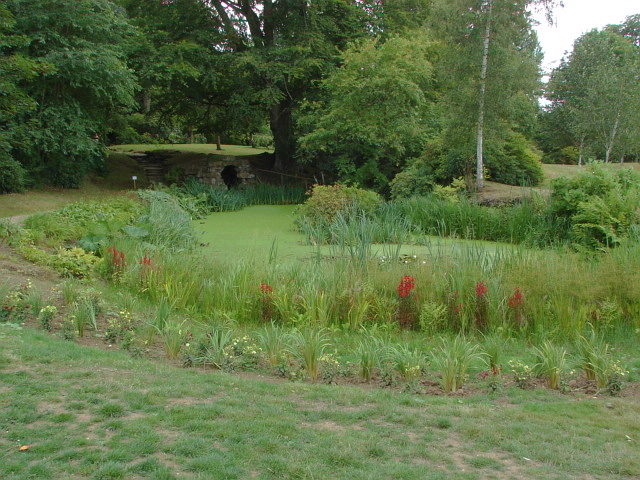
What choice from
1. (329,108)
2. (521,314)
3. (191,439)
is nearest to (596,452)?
(191,439)

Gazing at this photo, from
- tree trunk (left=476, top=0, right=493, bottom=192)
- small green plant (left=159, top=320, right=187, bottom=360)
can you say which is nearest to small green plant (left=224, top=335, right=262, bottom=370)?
small green plant (left=159, top=320, right=187, bottom=360)

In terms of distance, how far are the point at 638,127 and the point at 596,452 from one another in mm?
22211

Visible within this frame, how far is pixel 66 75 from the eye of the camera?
51.9 ft

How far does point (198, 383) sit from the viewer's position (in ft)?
14.2

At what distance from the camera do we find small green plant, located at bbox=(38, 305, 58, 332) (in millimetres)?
5629

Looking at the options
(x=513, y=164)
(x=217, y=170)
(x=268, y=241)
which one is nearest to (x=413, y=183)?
(x=513, y=164)

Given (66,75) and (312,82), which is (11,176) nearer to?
(66,75)

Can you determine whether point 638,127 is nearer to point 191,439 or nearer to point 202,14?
point 202,14

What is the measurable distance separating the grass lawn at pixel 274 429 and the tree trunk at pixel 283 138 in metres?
18.0

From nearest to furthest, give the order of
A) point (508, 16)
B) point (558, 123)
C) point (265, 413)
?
point (265, 413) < point (508, 16) < point (558, 123)

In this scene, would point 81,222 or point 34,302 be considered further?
point 81,222

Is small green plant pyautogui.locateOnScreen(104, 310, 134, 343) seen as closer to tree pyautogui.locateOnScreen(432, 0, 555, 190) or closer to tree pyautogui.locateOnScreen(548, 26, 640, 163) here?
tree pyautogui.locateOnScreen(432, 0, 555, 190)

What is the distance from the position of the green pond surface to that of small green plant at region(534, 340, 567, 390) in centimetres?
257

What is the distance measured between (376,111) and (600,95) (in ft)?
39.7
